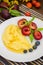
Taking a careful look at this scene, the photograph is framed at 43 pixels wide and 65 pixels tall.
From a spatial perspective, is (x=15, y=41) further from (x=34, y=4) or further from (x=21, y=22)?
(x=34, y=4)

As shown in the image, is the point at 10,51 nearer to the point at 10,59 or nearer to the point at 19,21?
the point at 10,59

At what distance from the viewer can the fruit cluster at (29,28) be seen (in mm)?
941

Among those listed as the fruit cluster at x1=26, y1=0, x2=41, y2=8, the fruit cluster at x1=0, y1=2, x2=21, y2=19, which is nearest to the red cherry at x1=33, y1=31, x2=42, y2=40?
the fruit cluster at x1=0, y1=2, x2=21, y2=19

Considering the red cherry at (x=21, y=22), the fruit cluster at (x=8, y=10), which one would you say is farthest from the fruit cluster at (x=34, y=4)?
the red cherry at (x=21, y=22)

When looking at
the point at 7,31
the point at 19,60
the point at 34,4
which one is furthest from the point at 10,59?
the point at 34,4

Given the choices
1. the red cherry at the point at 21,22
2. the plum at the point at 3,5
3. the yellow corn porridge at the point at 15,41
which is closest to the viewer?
the yellow corn porridge at the point at 15,41

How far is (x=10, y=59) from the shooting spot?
0.86 metres

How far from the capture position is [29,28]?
38.0 inches

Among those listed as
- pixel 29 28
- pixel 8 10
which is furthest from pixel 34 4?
pixel 29 28

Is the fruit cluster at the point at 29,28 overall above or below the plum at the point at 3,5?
below

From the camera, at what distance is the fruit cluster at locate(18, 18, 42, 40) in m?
0.94

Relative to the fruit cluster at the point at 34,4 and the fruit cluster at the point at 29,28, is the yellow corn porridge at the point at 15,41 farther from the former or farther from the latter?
the fruit cluster at the point at 34,4

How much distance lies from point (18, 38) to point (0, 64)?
0.13m

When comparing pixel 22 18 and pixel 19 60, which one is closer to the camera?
pixel 19 60
